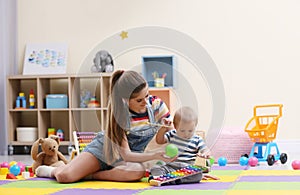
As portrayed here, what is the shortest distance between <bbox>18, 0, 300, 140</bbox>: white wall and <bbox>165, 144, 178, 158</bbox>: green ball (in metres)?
1.92

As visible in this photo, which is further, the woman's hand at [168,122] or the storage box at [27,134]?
the storage box at [27,134]

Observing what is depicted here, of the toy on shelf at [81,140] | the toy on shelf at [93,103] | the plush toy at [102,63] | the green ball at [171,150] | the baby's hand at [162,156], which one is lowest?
the toy on shelf at [81,140]

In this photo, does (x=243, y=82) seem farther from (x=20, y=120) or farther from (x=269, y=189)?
(x=269, y=189)

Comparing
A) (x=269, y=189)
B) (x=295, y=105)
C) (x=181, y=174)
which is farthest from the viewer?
(x=295, y=105)

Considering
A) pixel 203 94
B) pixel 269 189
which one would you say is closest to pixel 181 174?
pixel 269 189

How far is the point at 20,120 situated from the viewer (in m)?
4.32

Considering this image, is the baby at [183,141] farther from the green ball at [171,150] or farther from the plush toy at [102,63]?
the plush toy at [102,63]

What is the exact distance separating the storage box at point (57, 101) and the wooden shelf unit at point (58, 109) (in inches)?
1.7

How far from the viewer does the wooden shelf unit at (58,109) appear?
3.99 meters

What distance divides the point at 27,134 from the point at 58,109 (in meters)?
0.31

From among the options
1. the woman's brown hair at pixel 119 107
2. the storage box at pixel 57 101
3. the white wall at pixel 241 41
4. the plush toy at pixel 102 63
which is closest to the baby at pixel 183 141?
the woman's brown hair at pixel 119 107

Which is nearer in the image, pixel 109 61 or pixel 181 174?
pixel 181 174

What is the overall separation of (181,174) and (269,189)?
1.05ft

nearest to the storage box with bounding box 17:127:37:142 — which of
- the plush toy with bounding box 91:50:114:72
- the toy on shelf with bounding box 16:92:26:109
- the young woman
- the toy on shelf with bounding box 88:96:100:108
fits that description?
the toy on shelf with bounding box 16:92:26:109
